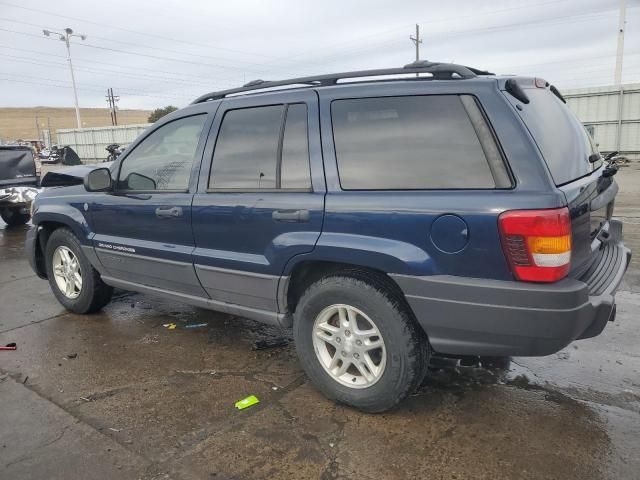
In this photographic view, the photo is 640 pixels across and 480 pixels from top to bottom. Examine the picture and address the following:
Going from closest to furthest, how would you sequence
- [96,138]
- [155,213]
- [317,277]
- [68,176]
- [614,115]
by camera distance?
[317,277] < [155,213] < [68,176] < [614,115] < [96,138]

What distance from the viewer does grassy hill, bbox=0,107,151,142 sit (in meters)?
106

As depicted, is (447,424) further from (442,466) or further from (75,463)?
(75,463)

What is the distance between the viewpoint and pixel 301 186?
9.95 feet

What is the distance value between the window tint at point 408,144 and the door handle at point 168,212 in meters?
1.35

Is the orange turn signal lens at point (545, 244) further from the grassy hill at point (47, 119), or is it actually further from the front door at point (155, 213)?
the grassy hill at point (47, 119)

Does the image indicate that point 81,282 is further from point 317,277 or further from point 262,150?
point 317,277

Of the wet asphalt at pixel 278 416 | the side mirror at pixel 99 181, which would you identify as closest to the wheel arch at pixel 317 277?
the wet asphalt at pixel 278 416

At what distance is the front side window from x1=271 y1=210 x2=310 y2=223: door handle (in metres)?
0.16

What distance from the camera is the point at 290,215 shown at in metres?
3.01

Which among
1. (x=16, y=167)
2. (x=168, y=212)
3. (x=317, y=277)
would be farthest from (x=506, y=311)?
(x=16, y=167)

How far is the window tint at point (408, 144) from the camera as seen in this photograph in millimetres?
2543

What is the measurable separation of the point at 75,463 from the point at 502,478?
7.03ft

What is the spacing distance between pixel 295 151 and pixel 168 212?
1173mm

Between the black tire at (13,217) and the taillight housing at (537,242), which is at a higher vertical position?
the taillight housing at (537,242)
